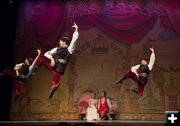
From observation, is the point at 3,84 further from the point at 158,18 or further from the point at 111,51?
the point at 158,18

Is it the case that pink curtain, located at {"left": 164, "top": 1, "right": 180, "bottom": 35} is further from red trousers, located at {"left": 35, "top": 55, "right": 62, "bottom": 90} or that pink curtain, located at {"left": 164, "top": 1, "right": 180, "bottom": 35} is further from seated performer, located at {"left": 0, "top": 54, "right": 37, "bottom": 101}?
seated performer, located at {"left": 0, "top": 54, "right": 37, "bottom": 101}

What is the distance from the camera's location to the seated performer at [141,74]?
660 centimetres

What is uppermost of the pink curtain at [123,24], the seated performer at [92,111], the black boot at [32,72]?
the pink curtain at [123,24]

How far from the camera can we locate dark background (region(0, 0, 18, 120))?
7.19 metres

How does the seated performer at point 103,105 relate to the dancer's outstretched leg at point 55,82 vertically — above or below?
below

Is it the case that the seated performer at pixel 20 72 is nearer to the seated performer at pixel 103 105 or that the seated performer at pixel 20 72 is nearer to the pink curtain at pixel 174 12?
the seated performer at pixel 103 105

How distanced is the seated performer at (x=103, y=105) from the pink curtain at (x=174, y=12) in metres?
2.94

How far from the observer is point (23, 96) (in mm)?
7387

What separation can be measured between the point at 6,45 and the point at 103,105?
3.40 metres

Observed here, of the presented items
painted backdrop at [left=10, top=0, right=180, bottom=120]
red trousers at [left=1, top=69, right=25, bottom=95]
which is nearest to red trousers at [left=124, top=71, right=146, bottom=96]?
painted backdrop at [left=10, top=0, right=180, bottom=120]

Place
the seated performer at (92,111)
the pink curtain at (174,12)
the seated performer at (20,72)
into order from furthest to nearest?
1. the pink curtain at (174,12)
2. the seated performer at (20,72)
3. the seated performer at (92,111)

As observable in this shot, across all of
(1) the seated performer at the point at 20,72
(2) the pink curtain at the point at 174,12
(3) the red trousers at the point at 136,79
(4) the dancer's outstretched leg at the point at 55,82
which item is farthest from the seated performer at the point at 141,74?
(1) the seated performer at the point at 20,72

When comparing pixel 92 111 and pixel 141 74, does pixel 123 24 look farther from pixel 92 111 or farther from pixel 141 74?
pixel 92 111

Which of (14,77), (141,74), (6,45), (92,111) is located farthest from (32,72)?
(141,74)
